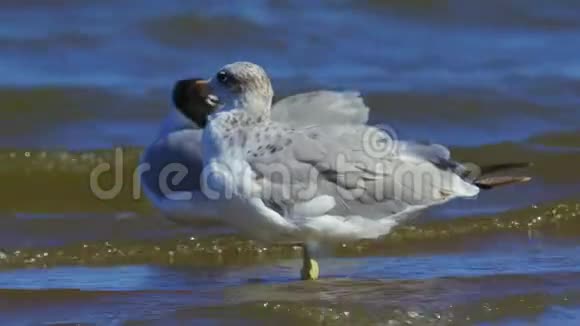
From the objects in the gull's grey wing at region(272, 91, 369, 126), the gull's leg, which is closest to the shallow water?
the gull's leg

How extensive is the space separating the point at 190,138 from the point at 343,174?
4.74 ft

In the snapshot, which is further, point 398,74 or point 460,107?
point 398,74

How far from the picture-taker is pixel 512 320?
5.91m

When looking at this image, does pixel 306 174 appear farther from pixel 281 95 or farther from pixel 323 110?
pixel 281 95

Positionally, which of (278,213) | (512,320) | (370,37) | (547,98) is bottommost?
(512,320)

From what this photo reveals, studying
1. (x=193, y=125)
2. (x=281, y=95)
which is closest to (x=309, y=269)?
(x=193, y=125)

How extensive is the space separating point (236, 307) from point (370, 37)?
718cm

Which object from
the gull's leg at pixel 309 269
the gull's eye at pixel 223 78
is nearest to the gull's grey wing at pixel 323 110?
the gull's eye at pixel 223 78

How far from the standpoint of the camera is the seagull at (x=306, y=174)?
6270mm

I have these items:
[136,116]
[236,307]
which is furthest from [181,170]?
[136,116]

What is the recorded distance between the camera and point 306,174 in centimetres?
639

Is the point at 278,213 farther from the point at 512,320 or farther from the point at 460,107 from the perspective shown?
the point at 460,107

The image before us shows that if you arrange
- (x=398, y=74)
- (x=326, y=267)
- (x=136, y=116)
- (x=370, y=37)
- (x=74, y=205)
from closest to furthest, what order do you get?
(x=326, y=267) → (x=74, y=205) → (x=136, y=116) → (x=398, y=74) → (x=370, y=37)

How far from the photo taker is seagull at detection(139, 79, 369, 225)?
6875mm
